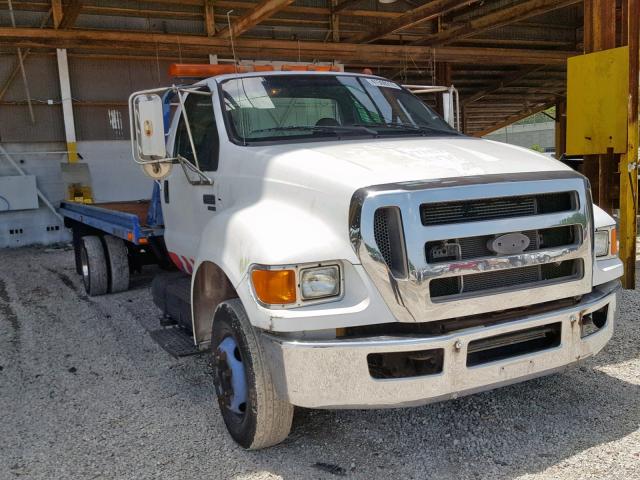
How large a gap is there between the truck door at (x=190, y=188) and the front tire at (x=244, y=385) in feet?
3.72

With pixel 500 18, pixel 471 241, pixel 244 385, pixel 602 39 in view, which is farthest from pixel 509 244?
pixel 500 18

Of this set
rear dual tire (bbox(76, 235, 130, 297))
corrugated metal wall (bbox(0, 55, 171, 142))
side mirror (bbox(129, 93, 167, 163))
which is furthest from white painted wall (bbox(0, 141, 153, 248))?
side mirror (bbox(129, 93, 167, 163))

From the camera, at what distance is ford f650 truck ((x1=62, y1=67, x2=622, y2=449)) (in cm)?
279

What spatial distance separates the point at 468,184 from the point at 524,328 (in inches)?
31.3

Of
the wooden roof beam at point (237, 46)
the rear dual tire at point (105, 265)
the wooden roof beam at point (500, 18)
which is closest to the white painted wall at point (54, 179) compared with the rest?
the wooden roof beam at point (237, 46)

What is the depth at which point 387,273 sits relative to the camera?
278 centimetres

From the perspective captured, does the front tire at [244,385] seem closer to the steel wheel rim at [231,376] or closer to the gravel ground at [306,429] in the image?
the steel wheel rim at [231,376]

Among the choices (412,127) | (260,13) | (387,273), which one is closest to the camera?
(387,273)

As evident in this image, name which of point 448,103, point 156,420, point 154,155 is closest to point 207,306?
point 156,420

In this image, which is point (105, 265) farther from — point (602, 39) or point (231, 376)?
point (602, 39)

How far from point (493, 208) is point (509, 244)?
0.20m

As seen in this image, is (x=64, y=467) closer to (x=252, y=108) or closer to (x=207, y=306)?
(x=207, y=306)

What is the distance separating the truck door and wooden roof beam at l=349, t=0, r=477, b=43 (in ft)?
24.0

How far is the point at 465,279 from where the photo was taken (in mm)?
2932
